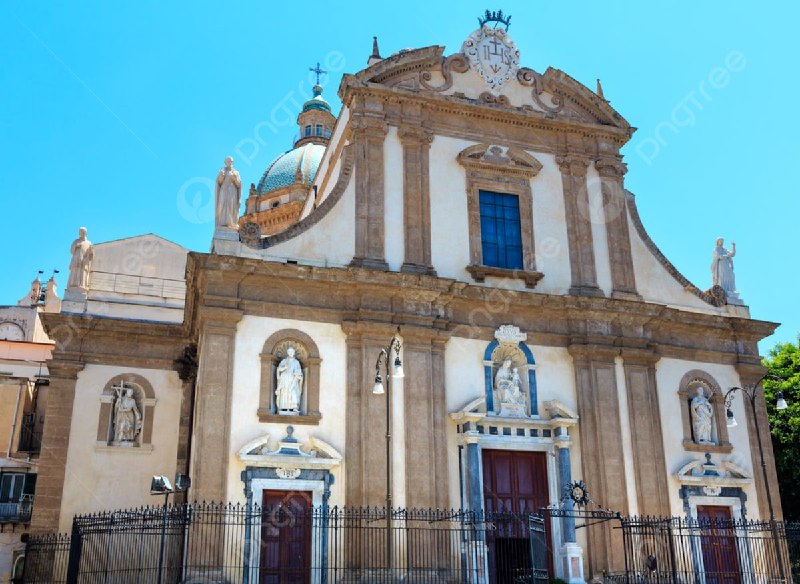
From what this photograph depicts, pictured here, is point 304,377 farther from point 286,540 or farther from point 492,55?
point 492,55

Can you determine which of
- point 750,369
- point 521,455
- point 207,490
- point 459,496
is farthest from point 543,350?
point 207,490

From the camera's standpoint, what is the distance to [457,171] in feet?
75.4

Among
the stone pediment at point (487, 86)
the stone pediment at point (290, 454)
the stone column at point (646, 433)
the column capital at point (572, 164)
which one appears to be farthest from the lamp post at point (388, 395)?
the column capital at point (572, 164)

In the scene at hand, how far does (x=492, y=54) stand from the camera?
24438 millimetres

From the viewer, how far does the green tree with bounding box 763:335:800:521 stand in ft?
96.1

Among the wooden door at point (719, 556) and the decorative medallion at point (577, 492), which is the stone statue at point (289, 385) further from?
the wooden door at point (719, 556)

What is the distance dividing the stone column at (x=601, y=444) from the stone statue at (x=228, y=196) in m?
8.84

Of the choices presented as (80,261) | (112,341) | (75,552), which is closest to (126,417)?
(112,341)

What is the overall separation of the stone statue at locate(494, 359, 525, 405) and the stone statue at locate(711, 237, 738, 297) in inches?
298

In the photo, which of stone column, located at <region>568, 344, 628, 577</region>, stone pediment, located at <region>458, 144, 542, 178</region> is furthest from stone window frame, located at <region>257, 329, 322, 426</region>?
stone pediment, located at <region>458, 144, 542, 178</region>

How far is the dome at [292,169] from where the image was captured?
42.8m

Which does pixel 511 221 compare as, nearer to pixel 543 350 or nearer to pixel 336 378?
pixel 543 350

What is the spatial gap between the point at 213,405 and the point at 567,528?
854cm

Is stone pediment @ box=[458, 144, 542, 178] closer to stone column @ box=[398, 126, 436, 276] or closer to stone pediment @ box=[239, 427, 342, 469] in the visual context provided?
stone column @ box=[398, 126, 436, 276]
